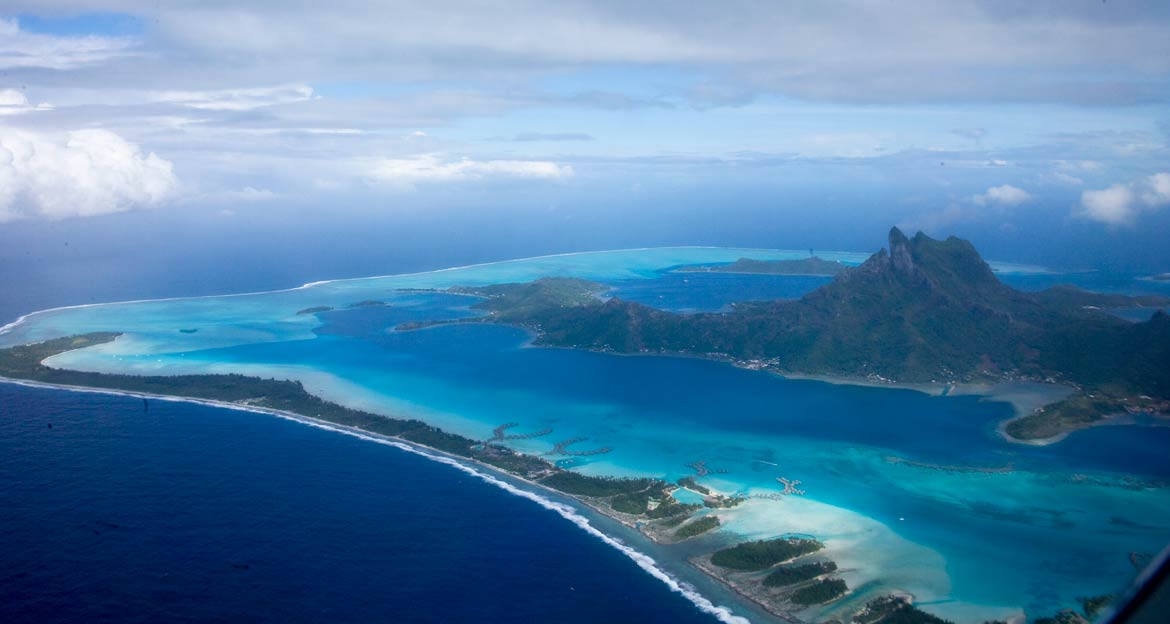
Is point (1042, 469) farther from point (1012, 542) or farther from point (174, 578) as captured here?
point (174, 578)

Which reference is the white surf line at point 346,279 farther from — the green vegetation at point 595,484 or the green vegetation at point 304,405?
the green vegetation at point 595,484

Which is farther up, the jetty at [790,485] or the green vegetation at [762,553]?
the jetty at [790,485]

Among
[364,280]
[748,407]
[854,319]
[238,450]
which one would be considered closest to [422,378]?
[238,450]

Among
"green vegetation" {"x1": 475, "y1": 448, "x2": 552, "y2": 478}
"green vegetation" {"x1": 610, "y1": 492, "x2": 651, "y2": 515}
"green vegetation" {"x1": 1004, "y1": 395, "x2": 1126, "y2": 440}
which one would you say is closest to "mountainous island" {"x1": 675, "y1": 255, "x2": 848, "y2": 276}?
"green vegetation" {"x1": 1004, "y1": 395, "x2": 1126, "y2": 440}

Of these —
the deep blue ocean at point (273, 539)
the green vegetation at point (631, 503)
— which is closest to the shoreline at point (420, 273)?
the deep blue ocean at point (273, 539)

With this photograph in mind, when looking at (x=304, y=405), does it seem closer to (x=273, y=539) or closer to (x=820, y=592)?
(x=273, y=539)

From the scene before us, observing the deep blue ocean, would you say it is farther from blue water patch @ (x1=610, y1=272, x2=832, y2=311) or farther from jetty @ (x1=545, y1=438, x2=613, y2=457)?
blue water patch @ (x1=610, y1=272, x2=832, y2=311)

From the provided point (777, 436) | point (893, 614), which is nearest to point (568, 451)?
point (777, 436)
